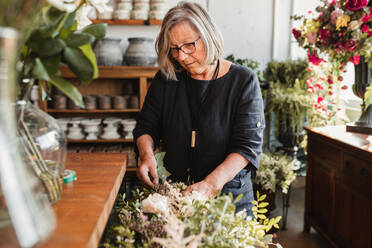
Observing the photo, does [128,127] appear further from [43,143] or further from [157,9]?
[43,143]

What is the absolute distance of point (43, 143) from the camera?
0.74 m

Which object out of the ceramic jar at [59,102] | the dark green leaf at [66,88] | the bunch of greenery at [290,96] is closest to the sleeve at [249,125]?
the dark green leaf at [66,88]

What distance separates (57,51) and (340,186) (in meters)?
2.25

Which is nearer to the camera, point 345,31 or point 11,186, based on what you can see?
point 11,186

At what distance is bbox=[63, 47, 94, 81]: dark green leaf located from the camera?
0.69 meters

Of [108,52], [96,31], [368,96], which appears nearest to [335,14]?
[368,96]

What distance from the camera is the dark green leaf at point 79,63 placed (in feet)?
2.27

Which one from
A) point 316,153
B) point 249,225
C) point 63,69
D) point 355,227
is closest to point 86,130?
point 63,69

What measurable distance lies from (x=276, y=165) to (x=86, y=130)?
6.43ft

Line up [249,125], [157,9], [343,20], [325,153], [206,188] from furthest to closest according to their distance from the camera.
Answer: [157,9]
[325,153]
[343,20]
[249,125]
[206,188]

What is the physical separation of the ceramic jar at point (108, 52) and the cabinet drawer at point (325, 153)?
82.2 inches

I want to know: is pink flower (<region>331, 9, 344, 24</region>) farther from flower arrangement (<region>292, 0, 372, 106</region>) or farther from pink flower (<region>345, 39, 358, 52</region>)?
pink flower (<region>345, 39, 358, 52</region>)

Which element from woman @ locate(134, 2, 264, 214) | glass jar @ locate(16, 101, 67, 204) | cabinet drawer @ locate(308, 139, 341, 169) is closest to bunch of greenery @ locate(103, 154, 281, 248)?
glass jar @ locate(16, 101, 67, 204)

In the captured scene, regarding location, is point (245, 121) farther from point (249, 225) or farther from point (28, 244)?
point (28, 244)
